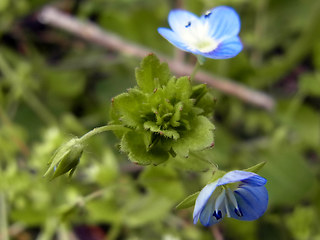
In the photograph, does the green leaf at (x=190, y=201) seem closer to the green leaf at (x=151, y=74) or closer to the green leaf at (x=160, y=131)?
the green leaf at (x=160, y=131)

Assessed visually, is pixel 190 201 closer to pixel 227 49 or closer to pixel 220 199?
pixel 220 199

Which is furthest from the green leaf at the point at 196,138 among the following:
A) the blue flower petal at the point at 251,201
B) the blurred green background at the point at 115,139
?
the blurred green background at the point at 115,139

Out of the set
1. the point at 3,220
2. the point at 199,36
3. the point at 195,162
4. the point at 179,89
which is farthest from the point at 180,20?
the point at 3,220

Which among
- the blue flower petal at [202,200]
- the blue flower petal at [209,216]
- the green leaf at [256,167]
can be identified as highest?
the green leaf at [256,167]

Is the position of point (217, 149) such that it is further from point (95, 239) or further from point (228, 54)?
point (228, 54)

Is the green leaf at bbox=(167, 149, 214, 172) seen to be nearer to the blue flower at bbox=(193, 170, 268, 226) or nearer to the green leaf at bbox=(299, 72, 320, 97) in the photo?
the blue flower at bbox=(193, 170, 268, 226)

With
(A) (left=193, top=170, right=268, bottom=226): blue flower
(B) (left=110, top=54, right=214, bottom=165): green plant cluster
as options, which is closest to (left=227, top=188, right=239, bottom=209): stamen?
(A) (left=193, top=170, right=268, bottom=226): blue flower
